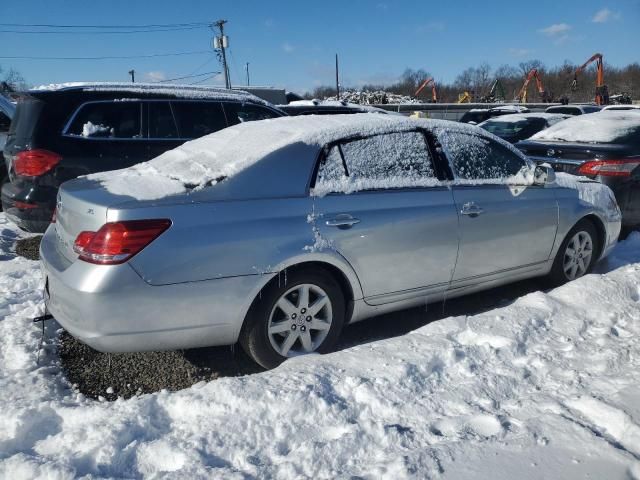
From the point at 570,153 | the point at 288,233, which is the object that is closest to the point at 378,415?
the point at 288,233

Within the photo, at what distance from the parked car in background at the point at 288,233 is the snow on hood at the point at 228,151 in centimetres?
1

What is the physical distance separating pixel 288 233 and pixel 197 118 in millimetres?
3597

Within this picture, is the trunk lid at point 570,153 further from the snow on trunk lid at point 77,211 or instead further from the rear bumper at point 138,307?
the snow on trunk lid at point 77,211

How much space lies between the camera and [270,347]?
3.16 meters

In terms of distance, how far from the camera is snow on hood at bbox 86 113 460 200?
3104mm

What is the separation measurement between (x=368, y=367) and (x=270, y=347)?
0.60 m

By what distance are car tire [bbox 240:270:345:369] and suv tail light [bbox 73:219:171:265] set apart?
28.1 inches

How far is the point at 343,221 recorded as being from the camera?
327 centimetres

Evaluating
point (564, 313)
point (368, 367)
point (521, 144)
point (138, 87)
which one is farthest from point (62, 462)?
point (521, 144)

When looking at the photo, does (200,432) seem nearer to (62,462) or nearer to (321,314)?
(62,462)

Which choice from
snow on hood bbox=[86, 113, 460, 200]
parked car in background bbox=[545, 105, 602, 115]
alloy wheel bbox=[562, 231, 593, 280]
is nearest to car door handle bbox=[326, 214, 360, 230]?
snow on hood bbox=[86, 113, 460, 200]

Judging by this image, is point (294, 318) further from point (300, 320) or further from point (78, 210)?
point (78, 210)

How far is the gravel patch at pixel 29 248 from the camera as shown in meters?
5.59

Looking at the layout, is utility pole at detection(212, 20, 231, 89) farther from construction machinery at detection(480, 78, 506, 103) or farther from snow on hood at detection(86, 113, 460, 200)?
snow on hood at detection(86, 113, 460, 200)
